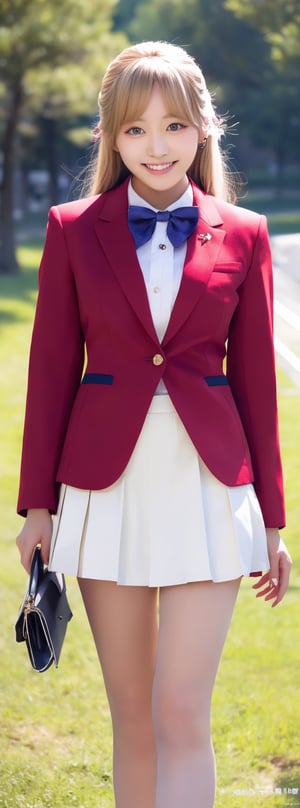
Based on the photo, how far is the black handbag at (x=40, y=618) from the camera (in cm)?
272

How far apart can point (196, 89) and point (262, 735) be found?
8.49ft

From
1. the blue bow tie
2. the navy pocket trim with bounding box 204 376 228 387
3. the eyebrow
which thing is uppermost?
the eyebrow

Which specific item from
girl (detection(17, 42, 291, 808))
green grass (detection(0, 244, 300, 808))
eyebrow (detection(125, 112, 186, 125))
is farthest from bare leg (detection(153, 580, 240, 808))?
green grass (detection(0, 244, 300, 808))

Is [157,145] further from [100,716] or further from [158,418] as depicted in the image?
[100,716]

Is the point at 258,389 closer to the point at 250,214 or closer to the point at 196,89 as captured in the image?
the point at 250,214

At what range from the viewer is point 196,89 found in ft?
8.83

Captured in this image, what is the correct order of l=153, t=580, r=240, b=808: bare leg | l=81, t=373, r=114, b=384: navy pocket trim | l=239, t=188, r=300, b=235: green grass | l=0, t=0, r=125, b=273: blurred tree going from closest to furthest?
l=153, t=580, r=240, b=808: bare leg
l=81, t=373, r=114, b=384: navy pocket trim
l=0, t=0, r=125, b=273: blurred tree
l=239, t=188, r=300, b=235: green grass

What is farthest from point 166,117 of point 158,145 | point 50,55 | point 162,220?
point 50,55

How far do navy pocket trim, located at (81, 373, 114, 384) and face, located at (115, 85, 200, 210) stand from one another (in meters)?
0.42

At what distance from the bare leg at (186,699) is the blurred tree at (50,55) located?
18.5m

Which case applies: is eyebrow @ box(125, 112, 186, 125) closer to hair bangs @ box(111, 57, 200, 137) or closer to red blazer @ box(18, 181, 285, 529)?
hair bangs @ box(111, 57, 200, 137)

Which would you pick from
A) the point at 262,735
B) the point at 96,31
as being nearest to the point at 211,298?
the point at 262,735

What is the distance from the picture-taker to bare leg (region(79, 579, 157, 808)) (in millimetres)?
2752

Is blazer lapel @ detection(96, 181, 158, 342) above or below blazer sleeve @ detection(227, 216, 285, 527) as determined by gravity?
above
